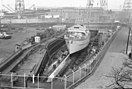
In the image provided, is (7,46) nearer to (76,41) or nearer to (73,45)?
(73,45)

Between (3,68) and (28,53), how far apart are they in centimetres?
582

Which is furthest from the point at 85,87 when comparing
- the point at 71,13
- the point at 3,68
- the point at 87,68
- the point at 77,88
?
the point at 71,13

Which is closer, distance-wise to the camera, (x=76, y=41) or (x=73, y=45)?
(x=73, y=45)

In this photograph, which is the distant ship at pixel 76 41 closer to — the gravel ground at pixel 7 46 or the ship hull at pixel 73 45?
the ship hull at pixel 73 45

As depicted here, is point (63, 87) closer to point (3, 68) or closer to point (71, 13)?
point (3, 68)

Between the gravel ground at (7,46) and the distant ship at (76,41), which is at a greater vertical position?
the distant ship at (76,41)

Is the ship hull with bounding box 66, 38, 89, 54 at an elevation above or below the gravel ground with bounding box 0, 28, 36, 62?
above

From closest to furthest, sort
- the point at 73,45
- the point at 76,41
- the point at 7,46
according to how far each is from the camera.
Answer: the point at 73,45, the point at 76,41, the point at 7,46

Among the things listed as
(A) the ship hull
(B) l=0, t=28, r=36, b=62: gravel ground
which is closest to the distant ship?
(A) the ship hull

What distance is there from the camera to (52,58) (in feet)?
81.2

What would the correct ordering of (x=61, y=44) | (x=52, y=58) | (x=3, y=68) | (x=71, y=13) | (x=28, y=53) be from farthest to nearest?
1. (x=71, y=13)
2. (x=61, y=44)
3. (x=52, y=58)
4. (x=28, y=53)
5. (x=3, y=68)

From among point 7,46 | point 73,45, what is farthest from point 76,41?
point 7,46

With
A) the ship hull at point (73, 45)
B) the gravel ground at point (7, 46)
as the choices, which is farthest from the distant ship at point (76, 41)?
the gravel ground at point (7, 46)

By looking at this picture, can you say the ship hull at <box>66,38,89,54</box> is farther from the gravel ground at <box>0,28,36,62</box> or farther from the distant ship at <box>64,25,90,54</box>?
the gravel ground at <box>0,28,36,62</box>
